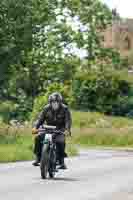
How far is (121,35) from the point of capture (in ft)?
427

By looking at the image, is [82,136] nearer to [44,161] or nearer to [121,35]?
[44,161]

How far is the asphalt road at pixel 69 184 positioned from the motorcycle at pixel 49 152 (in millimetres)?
217

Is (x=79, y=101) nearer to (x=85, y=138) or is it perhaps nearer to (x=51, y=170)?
(x=85, y=138)

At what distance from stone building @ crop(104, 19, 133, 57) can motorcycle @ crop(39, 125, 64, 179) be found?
109722 mm

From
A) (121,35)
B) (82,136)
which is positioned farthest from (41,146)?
(121,35)

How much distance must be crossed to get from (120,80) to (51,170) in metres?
71.3

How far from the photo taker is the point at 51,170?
1817cm

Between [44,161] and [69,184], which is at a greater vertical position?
[44,161]

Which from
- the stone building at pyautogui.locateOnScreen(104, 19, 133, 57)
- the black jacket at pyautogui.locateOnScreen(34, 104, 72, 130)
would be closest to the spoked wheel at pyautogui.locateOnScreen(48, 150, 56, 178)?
the black jacket at pyautogui.locateOnScreen(34, 104, 72, 130)

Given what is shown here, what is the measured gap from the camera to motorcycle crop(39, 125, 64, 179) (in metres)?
17.9

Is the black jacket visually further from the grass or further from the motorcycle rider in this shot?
the grass

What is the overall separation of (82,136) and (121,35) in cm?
7816

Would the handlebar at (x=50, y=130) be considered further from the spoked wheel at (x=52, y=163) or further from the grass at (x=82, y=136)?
the grass at (x=82, y=136)

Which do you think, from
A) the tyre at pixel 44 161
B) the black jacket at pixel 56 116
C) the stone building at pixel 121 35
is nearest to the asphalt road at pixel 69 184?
the tyre at pixel 44 161
